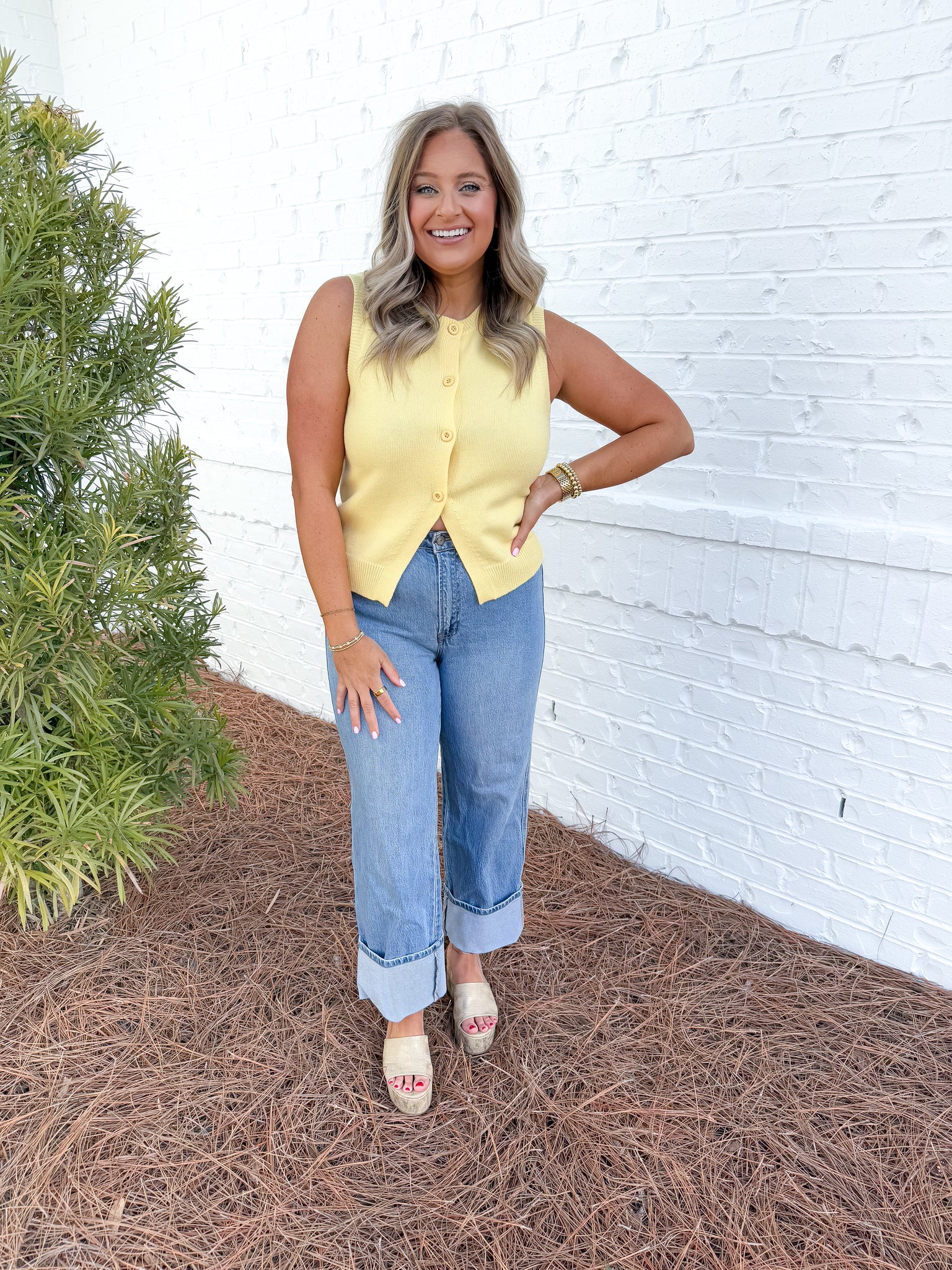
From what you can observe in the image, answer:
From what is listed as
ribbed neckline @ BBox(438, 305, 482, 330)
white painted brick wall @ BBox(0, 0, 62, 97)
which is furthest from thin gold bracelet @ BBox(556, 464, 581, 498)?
white painted brick wall @ BBox(0, 0, 62, 97)

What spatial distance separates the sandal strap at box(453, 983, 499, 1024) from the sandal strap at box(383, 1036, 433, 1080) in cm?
15

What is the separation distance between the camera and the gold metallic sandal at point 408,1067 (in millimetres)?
1780

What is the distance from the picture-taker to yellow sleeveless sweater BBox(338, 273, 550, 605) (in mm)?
1520

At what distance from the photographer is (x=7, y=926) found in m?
2.32

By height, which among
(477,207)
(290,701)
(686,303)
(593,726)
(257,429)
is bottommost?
(290,701)

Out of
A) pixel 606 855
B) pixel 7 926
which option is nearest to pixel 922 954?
pixel 606 855

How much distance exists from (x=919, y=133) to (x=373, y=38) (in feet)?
5.82

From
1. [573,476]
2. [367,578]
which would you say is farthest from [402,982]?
[573,476]

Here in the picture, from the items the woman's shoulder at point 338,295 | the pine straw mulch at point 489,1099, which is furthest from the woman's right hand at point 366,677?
the pine straw mulch at point 489,1099

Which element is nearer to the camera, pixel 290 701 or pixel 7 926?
pixel 7 926

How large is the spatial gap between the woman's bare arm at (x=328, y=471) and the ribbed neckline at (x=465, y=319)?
161 mm

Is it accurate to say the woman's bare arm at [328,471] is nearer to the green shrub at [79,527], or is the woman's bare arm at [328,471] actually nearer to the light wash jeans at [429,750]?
the light wash jeans at [429,750]

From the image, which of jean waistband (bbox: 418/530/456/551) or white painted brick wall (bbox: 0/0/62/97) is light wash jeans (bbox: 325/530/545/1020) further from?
white painted brick wall (bbox: 0/0/62/97)

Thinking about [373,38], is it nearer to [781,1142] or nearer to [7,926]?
[7,926]
